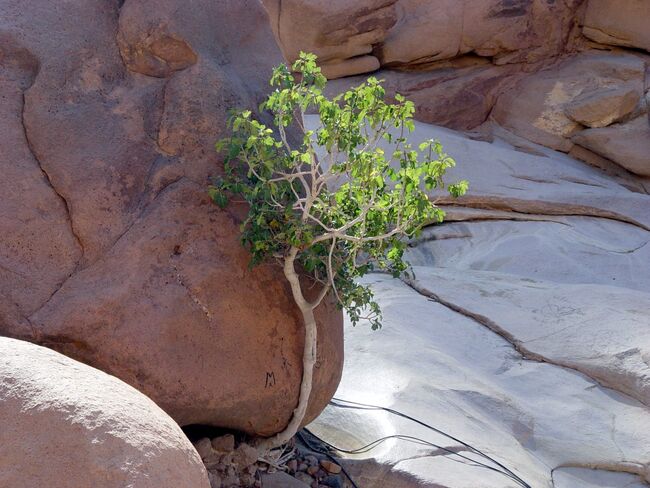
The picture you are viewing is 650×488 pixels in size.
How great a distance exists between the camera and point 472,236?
7.36 metres

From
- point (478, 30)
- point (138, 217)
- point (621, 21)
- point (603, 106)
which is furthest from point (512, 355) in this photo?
point (621, 21)

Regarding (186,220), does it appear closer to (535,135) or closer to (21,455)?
(21,455)

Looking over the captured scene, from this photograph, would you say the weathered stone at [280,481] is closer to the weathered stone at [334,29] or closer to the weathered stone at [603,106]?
the weathered stone at [334,29]

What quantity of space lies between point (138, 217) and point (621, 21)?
8.07 m

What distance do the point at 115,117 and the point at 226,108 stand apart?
380 millimetres

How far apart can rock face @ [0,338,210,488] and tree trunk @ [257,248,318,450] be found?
1032 mm

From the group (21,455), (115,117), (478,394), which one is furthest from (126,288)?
(478,394)

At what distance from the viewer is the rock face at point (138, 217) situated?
2725 mm

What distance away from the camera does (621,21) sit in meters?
9.59

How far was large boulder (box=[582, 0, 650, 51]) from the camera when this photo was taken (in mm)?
9547

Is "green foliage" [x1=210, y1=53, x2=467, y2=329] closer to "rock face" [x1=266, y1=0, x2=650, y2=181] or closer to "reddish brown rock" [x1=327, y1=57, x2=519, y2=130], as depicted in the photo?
"rock face" [x1=266, y1=0, x2=650, y2=181]

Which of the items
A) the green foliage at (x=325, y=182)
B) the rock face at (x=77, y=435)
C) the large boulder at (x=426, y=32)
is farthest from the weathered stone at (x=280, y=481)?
the large boulder at (x=426, y=32)

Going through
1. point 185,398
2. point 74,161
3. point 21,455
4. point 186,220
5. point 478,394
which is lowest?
point 478,394

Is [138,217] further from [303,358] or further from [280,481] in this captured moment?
[280,481]
